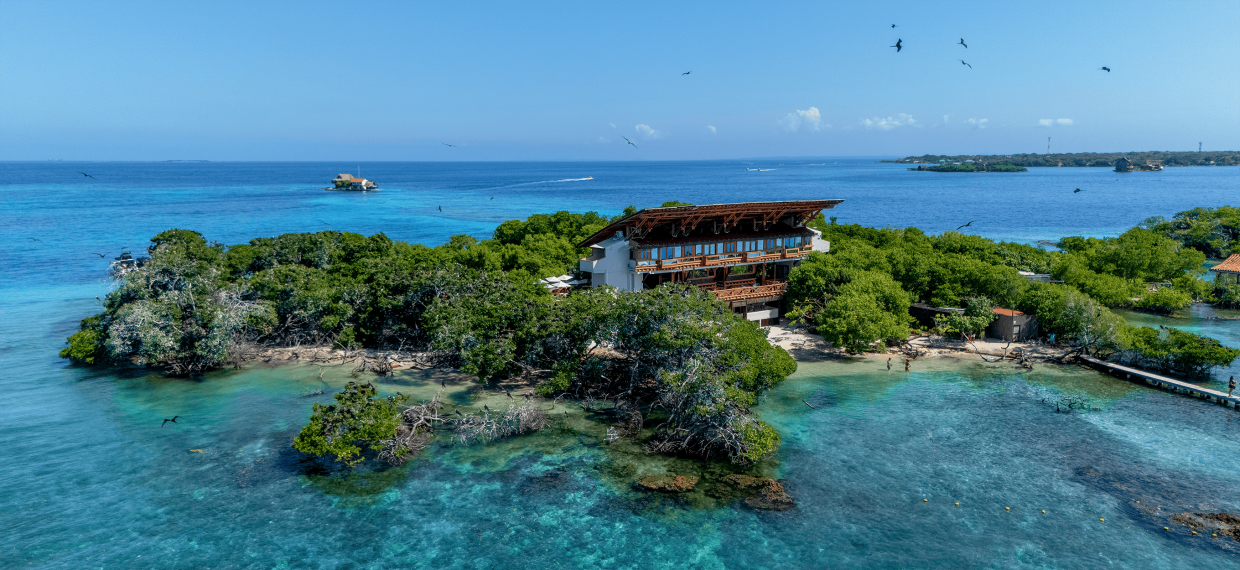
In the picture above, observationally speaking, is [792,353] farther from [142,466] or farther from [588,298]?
[142,466]

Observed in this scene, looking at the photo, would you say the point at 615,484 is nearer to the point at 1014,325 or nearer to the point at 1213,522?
the point at 1213,522

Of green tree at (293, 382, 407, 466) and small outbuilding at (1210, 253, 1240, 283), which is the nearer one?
green tree at (293, 382, 407, 466)

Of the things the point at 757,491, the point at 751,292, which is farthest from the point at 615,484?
the point at 751,292

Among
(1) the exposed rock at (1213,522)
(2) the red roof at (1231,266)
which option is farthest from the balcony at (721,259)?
(2) the red roof at (1231,266)

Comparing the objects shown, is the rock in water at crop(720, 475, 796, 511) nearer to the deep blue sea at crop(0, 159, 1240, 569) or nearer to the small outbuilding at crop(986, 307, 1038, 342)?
the deep blue sea at crop(0, 159, 1240, 569)

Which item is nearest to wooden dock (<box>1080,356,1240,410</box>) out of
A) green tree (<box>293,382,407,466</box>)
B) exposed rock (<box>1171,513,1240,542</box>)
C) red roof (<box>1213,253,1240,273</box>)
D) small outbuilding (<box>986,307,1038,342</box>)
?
small outbuilding (<box>986,307,1038,342</box>)

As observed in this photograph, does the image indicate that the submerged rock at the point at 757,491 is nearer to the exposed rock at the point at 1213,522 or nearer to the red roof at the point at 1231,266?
the exposed rock at the point at 1213,522
